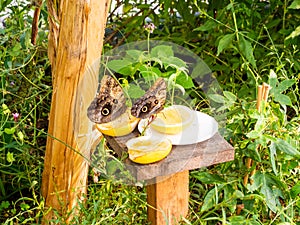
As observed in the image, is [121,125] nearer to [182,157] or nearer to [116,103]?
[116,103]

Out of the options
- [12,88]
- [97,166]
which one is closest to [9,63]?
[12,88]

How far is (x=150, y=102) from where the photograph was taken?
1.47m

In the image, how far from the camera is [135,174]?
57.9 inches

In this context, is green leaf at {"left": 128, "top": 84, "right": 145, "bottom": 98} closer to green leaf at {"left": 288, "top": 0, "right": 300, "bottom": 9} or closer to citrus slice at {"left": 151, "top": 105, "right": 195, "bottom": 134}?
citrus slice at {"left": 151, "top": 105, "right": 195, "bottom": 134}

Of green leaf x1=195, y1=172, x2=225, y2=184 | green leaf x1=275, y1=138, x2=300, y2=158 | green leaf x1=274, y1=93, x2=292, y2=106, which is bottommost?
green leaf x1=195, y1=172, x2=225, y2=184

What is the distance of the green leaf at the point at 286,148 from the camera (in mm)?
1725

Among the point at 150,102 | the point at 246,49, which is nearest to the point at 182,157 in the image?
the point at 150,102

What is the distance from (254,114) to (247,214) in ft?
1.26

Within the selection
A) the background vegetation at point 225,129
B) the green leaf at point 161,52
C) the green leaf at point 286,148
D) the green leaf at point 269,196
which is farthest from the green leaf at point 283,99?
the green leaf at point 161,52

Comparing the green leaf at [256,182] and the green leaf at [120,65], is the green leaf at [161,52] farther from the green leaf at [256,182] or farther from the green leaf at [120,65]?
the green leaf at [256,182]

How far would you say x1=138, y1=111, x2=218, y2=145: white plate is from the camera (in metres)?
1.50

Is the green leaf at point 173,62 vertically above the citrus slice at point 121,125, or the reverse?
the green leaf at point 173,62

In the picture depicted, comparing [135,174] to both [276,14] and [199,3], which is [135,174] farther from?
[276,14]

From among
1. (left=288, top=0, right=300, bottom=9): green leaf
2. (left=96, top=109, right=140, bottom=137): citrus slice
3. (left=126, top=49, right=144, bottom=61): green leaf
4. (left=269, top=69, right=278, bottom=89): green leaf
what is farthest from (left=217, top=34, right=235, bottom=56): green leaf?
(left=96, top=109, right=140, bottom=137): citrus slice
